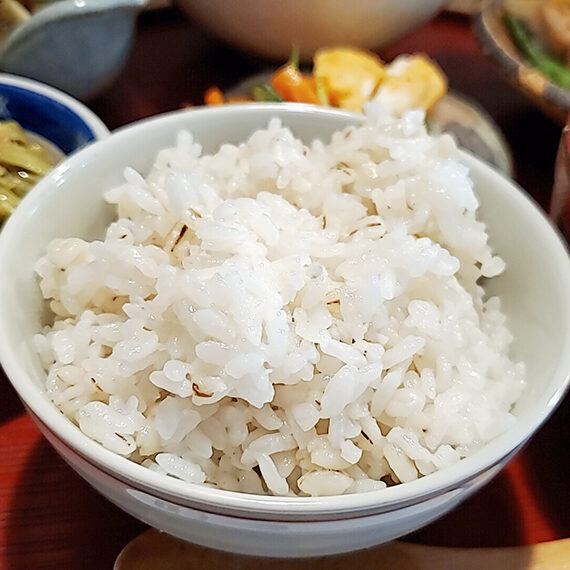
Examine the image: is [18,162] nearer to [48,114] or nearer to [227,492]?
[48,114]

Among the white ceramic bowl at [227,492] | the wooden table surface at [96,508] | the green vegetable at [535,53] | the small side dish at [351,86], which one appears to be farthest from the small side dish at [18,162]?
the green vegetable at [535,53]

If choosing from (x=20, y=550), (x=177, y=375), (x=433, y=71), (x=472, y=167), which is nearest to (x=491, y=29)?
(x=433, y=71)

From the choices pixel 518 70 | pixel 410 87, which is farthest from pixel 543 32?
pixel 410 87

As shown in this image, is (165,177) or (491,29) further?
(491,29)

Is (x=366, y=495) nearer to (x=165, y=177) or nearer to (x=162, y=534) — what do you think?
(x=162, y=534)

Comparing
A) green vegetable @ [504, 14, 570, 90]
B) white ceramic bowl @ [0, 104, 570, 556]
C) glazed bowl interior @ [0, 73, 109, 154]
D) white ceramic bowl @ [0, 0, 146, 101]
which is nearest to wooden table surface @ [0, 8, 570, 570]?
white ceramic bowl @ [0, 104, 570, 556]

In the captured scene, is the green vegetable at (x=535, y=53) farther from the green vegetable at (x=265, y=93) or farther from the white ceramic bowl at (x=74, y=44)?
the white ceramic bowl at (x=74, y=44)

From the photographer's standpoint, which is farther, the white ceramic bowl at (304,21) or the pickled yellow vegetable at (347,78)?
the white ceramic bowl at (304,21)
